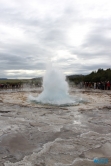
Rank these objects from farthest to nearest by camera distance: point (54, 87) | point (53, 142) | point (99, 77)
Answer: point (99, 77)
point (54, 87)
point (53, 142)

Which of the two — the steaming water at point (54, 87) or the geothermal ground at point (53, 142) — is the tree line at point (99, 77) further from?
the geothermal ground at point (53, 142)

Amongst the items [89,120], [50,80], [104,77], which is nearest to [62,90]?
[50,80]

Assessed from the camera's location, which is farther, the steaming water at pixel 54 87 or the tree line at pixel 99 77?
the tree line at pixel 99 77

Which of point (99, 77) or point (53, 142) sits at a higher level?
point (99, 77)

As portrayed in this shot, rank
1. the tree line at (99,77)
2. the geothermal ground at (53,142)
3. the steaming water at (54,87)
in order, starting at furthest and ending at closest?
the tree line at (99,77)
the steaming water at (54,87)
the geothermal ground at (53,142)

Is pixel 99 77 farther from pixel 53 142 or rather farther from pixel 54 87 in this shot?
pixel 53 142

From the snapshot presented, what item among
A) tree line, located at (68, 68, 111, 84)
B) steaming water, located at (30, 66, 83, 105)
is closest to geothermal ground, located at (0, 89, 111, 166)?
steaming water, located at (30, 66, 83, 105)

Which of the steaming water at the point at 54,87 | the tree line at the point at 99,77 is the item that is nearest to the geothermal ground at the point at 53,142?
the steaming water at the point at 54,87

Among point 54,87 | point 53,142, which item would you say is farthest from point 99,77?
point 53,142

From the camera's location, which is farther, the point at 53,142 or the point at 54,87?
the point at 54,87

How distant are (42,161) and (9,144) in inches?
50.7

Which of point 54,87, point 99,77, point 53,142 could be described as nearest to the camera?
point 53,142

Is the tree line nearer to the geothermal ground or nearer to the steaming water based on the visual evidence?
the steaming water

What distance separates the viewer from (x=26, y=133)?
19.2ft
